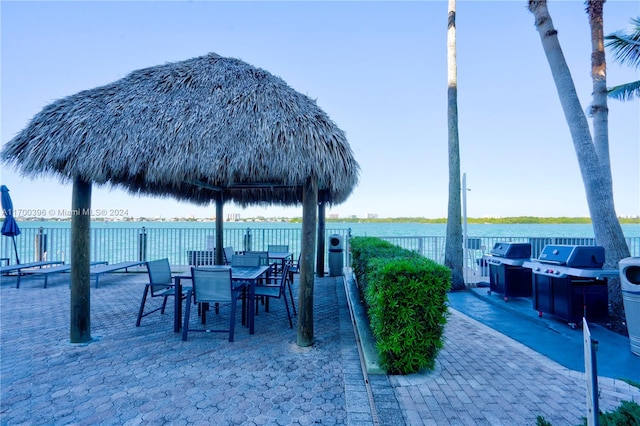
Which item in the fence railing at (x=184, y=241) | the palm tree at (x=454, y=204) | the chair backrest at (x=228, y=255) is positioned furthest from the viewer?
the fence railing at (x=184, y=241)

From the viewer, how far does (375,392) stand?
2689 millimetres

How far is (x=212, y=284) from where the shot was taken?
3.99 metres

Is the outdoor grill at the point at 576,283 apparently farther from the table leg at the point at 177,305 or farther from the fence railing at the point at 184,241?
the table leg at the point at 177,305

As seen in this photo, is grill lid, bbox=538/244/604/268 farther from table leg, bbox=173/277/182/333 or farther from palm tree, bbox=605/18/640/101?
table leg, bbox=173/277/182/333

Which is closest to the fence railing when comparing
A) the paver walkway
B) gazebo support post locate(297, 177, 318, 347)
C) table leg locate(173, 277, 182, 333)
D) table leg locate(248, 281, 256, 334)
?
the paver walkway

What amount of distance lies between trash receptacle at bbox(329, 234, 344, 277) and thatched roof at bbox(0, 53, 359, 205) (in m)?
5.05

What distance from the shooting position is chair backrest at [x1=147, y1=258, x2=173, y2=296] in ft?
15.1

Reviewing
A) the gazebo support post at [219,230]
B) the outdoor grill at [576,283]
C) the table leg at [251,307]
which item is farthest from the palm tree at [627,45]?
the gazebo support post at [219,230]

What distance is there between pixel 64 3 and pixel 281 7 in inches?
214

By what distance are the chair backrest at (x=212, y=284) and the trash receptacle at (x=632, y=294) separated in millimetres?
4773

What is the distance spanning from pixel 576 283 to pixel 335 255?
18.5ft

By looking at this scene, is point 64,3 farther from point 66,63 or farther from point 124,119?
point 124,119

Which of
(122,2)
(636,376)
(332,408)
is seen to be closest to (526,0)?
(636,376)

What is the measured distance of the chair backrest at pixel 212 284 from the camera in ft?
12.8
